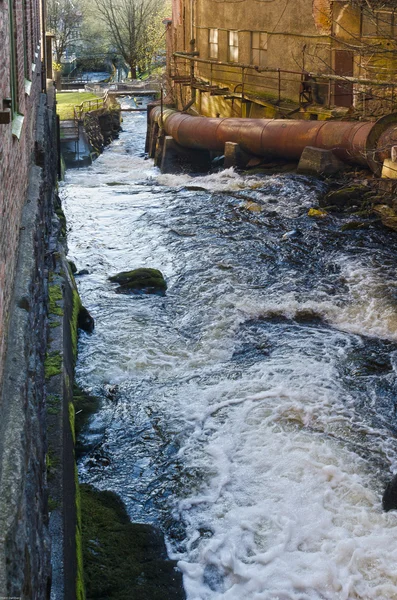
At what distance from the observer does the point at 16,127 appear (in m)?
5.38

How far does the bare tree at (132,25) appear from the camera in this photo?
44.2 metres

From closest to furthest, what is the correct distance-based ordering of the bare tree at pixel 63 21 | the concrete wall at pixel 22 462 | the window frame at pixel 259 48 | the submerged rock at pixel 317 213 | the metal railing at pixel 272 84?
the concrete wall at pixel 22 462 → the submerged rock at pixel 317 213 → the metal railing at pixel 272 84 → the window frame at pixel 259 48 → the bare tree at pixel 63 21

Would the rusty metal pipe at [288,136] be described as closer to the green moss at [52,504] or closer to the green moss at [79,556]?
the green moss at [79,556]

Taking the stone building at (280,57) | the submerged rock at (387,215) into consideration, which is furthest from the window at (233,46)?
the submerged rock at (387,215)

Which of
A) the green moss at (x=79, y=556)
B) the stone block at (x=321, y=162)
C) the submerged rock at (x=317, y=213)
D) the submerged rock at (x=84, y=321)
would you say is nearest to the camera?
the green moss at (x=79, y=556)

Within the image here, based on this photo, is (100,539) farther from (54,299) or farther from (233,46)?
(233,46)

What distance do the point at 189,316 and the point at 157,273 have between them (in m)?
1.70

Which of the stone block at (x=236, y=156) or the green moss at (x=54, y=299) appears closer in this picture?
the green moss at (x=54, y=299)

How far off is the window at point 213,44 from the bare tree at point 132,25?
1972cm

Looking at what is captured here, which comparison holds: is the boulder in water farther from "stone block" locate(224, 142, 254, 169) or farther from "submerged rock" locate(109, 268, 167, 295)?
"stone block" locate(224, 142, 254, 169)

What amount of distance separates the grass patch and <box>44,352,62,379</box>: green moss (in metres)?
23.4

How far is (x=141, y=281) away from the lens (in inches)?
433

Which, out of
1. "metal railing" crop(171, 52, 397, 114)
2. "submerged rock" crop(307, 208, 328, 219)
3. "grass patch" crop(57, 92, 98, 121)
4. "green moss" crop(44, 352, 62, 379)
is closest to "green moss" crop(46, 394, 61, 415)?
"green moss" crop(44, 352, 62, 379)

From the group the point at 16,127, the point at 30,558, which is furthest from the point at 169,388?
the point at 30,558
